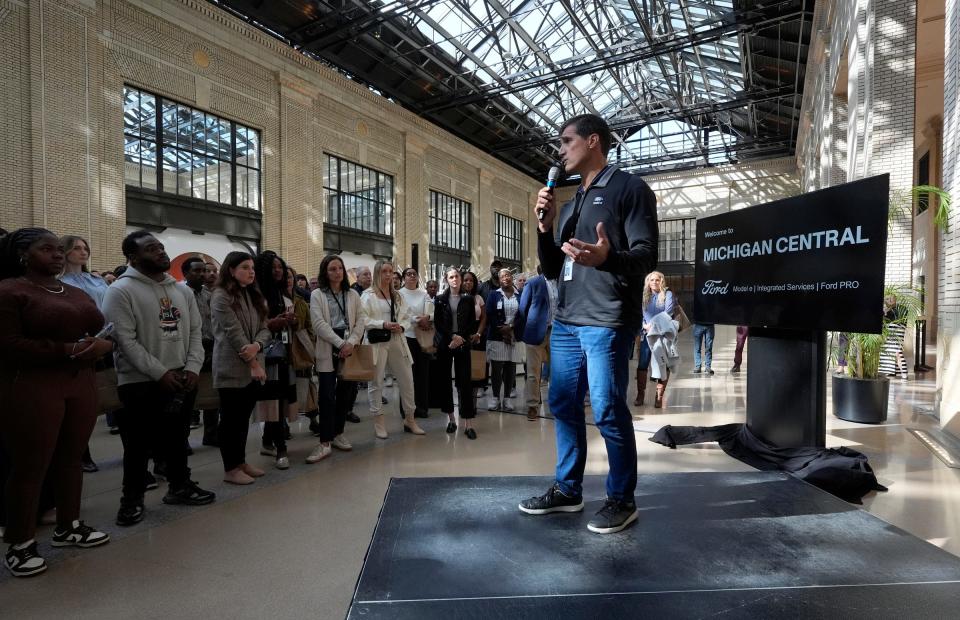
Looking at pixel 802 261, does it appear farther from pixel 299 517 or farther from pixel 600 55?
pixel 600 55

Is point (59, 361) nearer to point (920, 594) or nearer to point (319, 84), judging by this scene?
point (920, 594)

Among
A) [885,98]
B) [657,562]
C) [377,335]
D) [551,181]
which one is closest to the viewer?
[657,562]

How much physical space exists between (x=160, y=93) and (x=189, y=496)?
40.0 ft

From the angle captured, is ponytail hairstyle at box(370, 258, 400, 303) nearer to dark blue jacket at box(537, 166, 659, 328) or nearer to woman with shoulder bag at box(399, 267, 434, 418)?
woman with shoulder bag at box(399, 267, 434, 418)

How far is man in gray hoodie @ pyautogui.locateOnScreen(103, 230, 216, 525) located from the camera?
3.28 metres

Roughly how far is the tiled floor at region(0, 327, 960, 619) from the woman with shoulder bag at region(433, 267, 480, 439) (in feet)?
1.01

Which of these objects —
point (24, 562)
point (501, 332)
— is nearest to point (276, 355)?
point (24, 562)

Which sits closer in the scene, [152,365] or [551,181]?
[551,181]

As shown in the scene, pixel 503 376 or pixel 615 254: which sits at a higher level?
pixel 615 254

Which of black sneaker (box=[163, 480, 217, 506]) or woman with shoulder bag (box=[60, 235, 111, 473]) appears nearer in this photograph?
black sneaker (box=[163, 480, 217, 506])

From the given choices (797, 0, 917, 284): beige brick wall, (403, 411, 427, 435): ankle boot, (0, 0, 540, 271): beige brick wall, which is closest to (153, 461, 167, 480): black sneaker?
(403, 411, 427, 435): ankle boot

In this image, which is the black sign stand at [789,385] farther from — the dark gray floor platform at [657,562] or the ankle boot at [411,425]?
the ankle boot at [411,425]

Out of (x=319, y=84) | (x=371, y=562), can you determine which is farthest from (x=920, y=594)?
(x=319, y=84)

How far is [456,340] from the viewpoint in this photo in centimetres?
557
